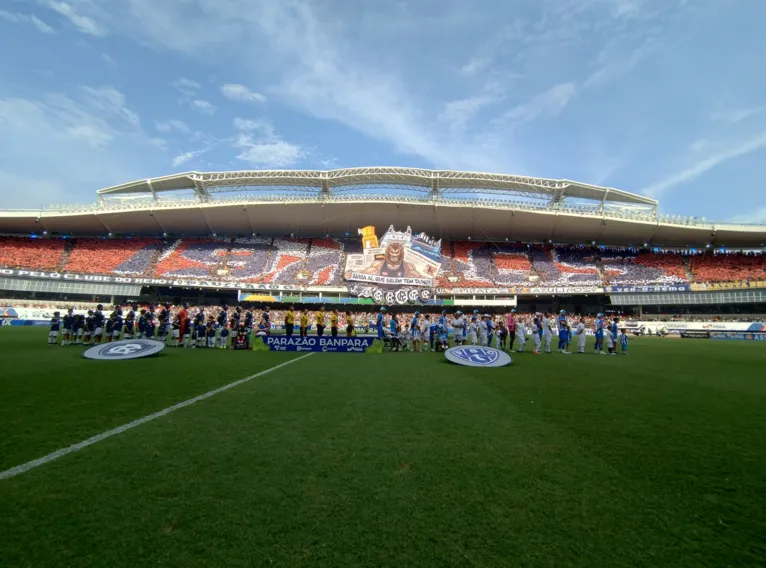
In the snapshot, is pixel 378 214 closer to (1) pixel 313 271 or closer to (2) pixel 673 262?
(1) pixel 313 271

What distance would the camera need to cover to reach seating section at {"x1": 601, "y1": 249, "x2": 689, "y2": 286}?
41406 millimetres

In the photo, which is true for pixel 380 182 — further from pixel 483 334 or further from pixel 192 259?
pixel 483 334

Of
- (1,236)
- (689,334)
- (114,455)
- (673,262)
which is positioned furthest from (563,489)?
(1,236)

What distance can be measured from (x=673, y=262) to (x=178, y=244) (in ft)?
188

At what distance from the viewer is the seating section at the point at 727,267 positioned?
40.6m

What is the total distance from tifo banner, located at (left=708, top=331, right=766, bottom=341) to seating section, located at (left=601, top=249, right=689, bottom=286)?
7.57 metres

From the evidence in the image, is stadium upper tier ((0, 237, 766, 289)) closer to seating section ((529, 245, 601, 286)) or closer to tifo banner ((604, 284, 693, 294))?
seating section ((529, 245, 601, 286))

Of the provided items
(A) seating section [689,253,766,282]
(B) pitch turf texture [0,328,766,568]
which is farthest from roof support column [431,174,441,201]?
(B) pitch turf texture [0,328,766,568]

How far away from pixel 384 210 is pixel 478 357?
34.8 m

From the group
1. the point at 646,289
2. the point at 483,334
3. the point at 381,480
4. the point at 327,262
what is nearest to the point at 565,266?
the point at 646,289

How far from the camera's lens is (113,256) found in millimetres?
44781

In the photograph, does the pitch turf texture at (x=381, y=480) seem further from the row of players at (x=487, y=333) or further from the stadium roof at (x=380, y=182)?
the stadium roof at (x=380, y=182)

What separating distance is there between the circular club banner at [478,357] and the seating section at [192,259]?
37.5 m

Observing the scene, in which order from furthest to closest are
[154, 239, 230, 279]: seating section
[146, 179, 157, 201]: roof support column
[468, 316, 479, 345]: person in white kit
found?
1. [146, 179, 157, 201]: roof support column
2. [154, 239, 230, 279]: seating section
3. [468, 316, 479, 345]: person in white kit
